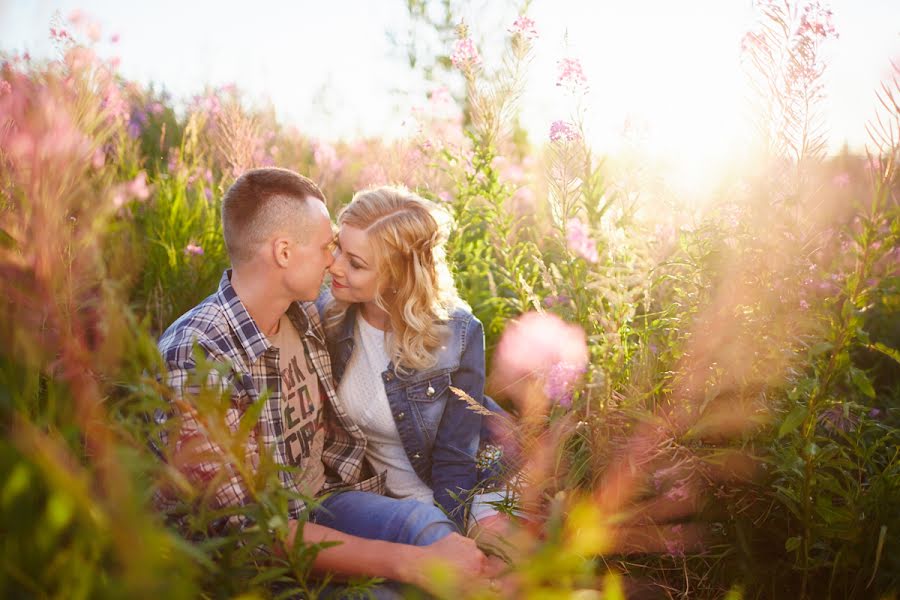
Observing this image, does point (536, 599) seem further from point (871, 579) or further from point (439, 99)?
point (439, 99)

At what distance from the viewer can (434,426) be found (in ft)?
9.75

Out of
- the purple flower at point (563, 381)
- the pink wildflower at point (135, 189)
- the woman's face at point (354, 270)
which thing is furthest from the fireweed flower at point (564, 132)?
the pink wildflower at point (135, 189)

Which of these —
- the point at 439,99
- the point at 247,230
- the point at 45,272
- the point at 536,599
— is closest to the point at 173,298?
the point at 247,230

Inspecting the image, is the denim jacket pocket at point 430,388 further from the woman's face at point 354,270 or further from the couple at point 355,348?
the woman's face at point 354,270

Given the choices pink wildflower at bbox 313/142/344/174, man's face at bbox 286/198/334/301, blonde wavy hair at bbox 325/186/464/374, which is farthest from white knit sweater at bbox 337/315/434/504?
pink wildflower at bbox 313/142/344/174

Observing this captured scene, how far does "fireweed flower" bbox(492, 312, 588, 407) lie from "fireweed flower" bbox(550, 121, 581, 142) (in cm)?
69

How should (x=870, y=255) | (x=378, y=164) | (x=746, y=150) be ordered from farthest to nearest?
(x=378, y=164), (x=746, y=150), (x=870, y=255)

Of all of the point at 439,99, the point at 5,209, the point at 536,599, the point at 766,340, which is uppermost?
the point at 439,99

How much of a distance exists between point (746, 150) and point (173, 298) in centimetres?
309

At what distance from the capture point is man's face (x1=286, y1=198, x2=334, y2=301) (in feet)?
8.93

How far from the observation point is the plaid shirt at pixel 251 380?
2012mm

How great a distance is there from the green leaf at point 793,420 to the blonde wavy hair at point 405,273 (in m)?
1.54

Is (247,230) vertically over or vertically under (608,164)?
under

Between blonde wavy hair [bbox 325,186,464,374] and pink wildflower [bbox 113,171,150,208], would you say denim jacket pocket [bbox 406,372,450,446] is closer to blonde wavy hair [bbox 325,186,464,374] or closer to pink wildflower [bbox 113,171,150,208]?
blonde wavy hair [bbox 325,186,464,374]
